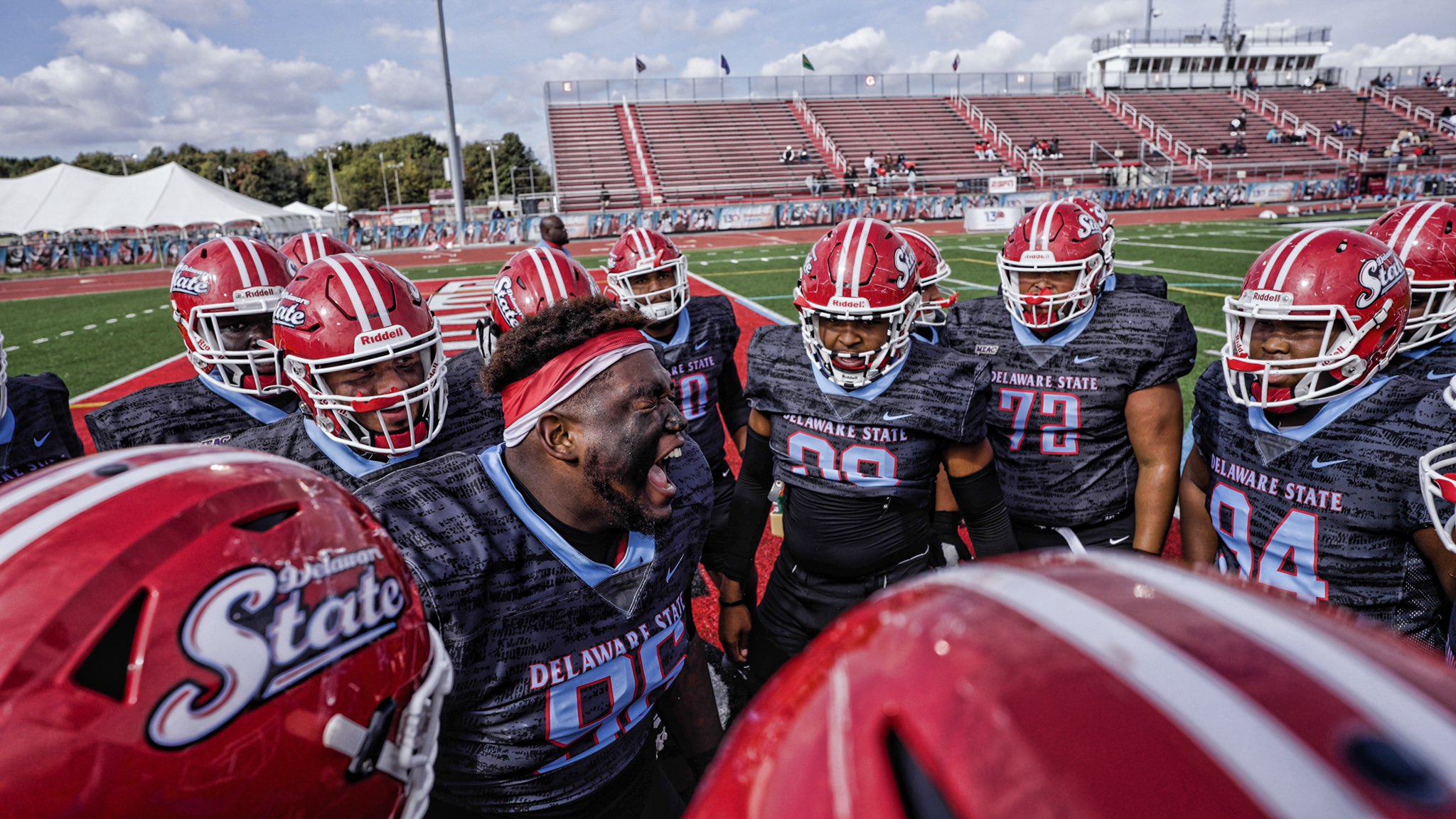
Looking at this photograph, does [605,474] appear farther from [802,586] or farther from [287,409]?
[287,409]

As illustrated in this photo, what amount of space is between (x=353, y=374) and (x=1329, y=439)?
3.23 meters

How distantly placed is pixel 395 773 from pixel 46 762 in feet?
A: 1.50

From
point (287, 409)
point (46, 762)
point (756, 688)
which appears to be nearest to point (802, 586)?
point (756, 688)

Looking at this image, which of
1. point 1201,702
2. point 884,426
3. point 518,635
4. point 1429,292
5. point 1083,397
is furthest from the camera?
point 1429,292

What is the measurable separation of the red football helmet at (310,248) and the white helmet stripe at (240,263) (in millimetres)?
930

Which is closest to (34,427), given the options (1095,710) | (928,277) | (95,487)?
(95,487)

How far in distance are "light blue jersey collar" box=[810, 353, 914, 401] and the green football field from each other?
558cm

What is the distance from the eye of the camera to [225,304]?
341cm

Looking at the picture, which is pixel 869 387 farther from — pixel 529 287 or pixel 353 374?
pixel 529 287

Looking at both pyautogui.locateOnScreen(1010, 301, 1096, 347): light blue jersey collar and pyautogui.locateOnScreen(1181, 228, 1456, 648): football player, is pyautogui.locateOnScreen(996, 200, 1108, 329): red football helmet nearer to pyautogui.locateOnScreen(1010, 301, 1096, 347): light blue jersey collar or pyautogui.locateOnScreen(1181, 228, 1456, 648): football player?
pyautogui.locateOnScreen(1010, 301, 1096, 347): light blue jersey collar

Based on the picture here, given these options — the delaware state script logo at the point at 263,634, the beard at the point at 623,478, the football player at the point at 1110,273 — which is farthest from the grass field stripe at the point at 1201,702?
the football player at the point at 1110,273

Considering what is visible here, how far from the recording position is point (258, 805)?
42.5 inches

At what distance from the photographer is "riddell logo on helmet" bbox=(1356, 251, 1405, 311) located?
2.69 m

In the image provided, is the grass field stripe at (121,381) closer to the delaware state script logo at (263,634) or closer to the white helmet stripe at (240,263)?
the white helmet stripe at (240,263)
